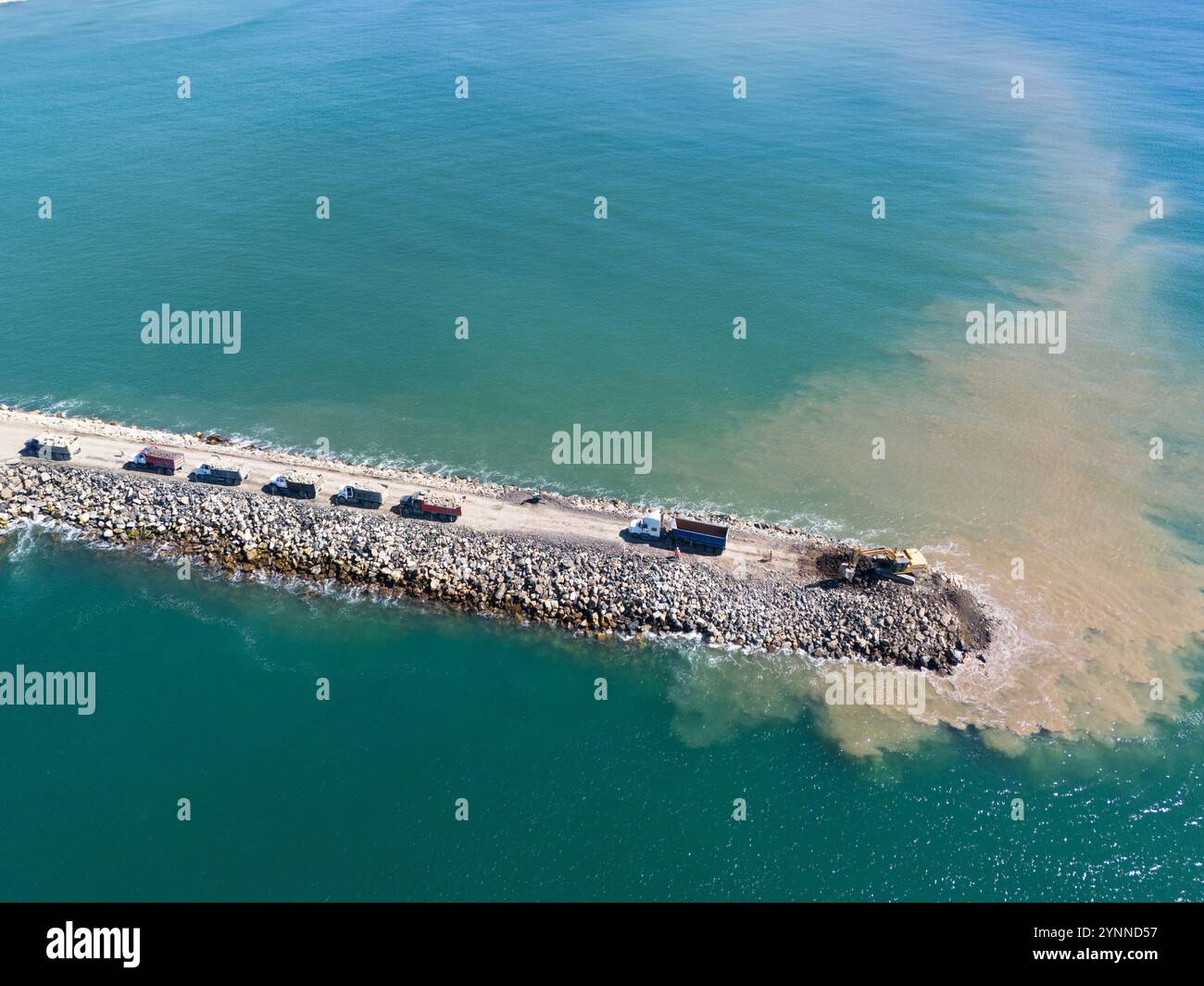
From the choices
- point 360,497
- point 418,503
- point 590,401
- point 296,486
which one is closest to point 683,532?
point 418,503

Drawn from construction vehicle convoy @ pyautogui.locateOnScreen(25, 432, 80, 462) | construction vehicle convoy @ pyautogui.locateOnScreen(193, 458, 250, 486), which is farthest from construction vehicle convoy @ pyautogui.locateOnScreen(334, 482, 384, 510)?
construction vehicle convoy @ pyautogui.locateOnScreen(25, 432, 80, 462)

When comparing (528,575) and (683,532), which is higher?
(683,532)

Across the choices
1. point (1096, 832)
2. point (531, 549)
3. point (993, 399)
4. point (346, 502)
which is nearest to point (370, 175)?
point (346, 502)

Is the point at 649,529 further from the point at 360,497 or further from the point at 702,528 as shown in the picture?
the point at 360,497

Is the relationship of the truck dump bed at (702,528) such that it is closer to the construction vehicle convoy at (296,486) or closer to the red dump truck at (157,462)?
the construction vehicle convoy at (296,486)

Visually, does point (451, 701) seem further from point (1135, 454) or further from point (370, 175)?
point (370, 175)
